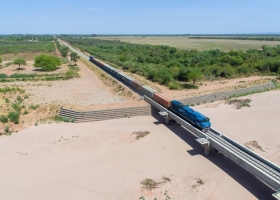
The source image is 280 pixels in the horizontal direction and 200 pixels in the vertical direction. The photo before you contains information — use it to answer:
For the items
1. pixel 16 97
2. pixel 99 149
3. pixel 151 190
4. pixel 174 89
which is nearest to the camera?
pixel 151 190

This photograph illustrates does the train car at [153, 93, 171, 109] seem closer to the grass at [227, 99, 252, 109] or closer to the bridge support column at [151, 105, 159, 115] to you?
the bridge support column at [151, 105, 159, 115]

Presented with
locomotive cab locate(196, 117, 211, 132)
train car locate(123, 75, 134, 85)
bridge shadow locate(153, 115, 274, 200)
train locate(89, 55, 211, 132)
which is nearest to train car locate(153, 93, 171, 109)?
train locate(89, 55, 211, 132)

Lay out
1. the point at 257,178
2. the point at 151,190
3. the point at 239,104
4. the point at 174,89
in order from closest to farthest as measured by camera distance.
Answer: the point at 151,190, the point at 257,178, the point at 239,104, the point at 174,89

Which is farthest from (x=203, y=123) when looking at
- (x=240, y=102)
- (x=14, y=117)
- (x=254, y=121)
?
(x=14, y=117)

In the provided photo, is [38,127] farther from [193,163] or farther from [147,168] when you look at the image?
[193,163]

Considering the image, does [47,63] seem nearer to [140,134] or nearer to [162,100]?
[162,100]

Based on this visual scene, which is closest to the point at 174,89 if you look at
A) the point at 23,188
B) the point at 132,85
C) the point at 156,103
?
the point at 132,85
